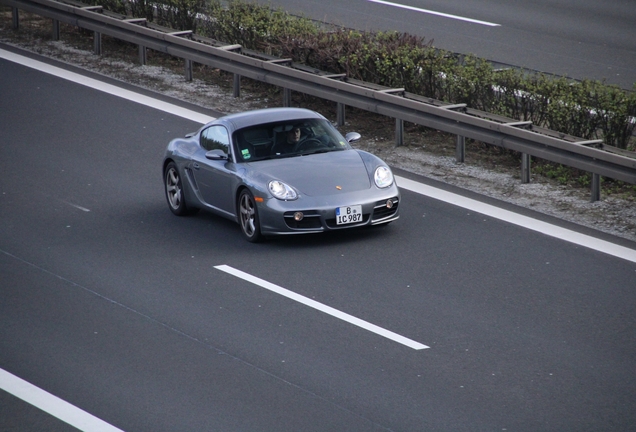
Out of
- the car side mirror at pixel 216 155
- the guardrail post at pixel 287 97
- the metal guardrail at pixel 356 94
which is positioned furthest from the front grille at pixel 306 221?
the guardrail post at pixel 287 97

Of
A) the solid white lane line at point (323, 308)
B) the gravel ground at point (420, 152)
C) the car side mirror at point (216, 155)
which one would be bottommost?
the solid white lane line at point (323, 308)

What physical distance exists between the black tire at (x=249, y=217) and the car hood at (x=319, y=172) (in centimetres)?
31

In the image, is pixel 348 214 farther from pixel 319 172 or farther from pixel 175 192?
pixel 175 192

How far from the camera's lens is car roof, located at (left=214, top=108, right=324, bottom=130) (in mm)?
13180

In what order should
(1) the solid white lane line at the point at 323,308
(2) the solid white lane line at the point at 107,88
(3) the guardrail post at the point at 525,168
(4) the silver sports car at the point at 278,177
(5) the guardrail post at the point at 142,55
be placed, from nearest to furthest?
(1) the solid white lane line at the point at 323,308 → (4) the silver sports car at the point at 278,177 → (3) the guardrail post at the point at 525,168 → (2) the solid white lane line at the point at 107,88 → (5) the guardrail post at the point at 142,55

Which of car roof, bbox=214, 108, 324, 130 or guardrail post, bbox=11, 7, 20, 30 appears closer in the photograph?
car roof, bbox=214, 108, 324, 130

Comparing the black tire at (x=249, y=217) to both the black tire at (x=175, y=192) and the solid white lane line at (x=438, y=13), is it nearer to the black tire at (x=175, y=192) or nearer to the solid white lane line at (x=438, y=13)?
the black tire at (x=175, y=192)

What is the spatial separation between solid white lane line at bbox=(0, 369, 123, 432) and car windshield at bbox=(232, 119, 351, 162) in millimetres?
4777

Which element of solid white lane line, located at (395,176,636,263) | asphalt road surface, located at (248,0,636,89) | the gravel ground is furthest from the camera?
asphalt road surface, located at (248,0,636,89)

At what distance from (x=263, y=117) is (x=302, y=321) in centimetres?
405

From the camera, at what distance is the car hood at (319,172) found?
39.8 feet

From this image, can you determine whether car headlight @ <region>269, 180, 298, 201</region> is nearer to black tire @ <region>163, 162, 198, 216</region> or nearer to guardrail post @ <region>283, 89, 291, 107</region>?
black tire @ <region>163, 162, 198, 216</region>

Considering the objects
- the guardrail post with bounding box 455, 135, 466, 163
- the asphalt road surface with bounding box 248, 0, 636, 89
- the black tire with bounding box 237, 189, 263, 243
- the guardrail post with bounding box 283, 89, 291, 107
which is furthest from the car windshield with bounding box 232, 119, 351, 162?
the asphalt road surface with bounding box 248, 0, 636, 89

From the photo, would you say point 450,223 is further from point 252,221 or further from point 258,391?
point 258,391
